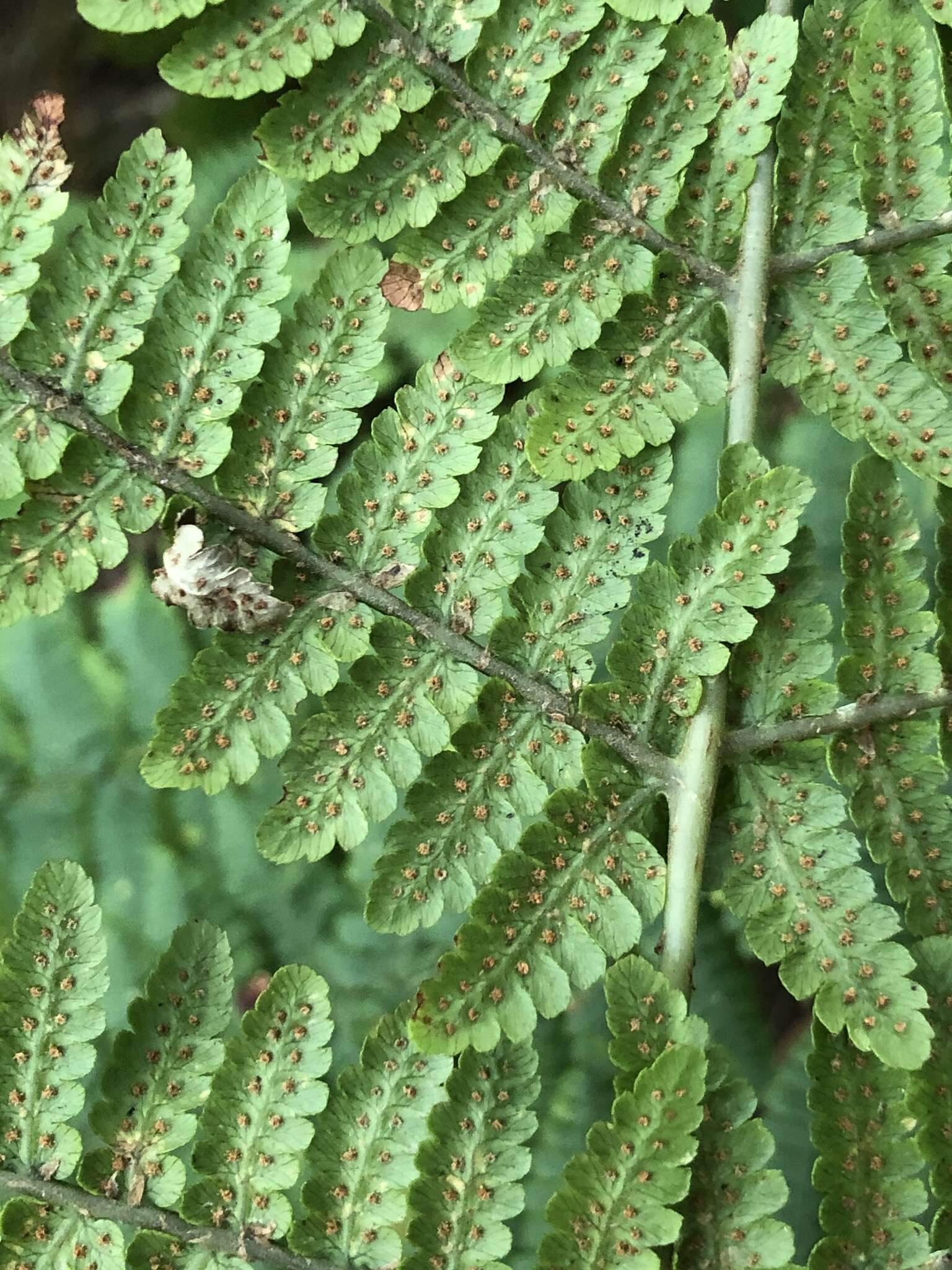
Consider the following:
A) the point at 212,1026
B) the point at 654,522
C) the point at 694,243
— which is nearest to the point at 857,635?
the point at 654,522

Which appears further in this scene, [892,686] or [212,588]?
[892,686]

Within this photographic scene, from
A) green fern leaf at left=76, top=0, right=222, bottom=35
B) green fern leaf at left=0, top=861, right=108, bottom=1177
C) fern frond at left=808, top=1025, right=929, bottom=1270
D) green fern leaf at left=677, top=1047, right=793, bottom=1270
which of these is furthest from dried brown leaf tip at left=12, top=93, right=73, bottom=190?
fern frond at left=808, top=1025, right=929, bottom=1270

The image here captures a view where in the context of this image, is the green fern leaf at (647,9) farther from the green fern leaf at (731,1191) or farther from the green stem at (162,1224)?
the green stem at (162,1224)

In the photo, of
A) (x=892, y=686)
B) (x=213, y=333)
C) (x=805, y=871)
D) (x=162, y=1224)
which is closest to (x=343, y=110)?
(x=213, y=333)

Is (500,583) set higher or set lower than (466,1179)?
higher

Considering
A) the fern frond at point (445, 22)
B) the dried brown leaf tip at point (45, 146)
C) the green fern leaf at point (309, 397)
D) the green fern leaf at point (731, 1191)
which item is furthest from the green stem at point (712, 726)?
the dried brown leaf tip at point (45, 146)

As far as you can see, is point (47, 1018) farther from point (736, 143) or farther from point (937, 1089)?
point (736, 143)
